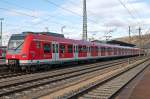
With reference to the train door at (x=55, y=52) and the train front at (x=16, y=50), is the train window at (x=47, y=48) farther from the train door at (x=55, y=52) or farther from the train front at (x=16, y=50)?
the train front at (x=16, y=50)

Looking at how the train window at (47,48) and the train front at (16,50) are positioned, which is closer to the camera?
the train front at (16,50)

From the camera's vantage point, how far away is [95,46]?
4509 cm

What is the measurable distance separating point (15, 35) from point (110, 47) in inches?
1237

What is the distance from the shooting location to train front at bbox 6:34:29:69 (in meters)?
24.8

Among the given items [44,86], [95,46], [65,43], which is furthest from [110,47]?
→ [44,86]

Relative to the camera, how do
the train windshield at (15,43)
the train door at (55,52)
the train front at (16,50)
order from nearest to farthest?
the train front at (16,50) → the train windshield at (15,43) → the train door at (55,52)

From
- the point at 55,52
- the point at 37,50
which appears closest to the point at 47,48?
the point at 55,52

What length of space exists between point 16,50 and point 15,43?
25.8 inches

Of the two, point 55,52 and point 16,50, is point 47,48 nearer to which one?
point 55,52

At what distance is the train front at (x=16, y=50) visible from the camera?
2478 cm

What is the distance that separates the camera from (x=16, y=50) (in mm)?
25203

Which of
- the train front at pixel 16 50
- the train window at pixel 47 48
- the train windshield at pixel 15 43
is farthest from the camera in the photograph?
the train window at pixel 47 48

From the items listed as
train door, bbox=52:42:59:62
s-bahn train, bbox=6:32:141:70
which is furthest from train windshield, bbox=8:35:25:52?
train door, bbox=52:42:59:62

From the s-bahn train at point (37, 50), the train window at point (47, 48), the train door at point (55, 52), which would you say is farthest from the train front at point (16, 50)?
the train door at point (55, 52)
